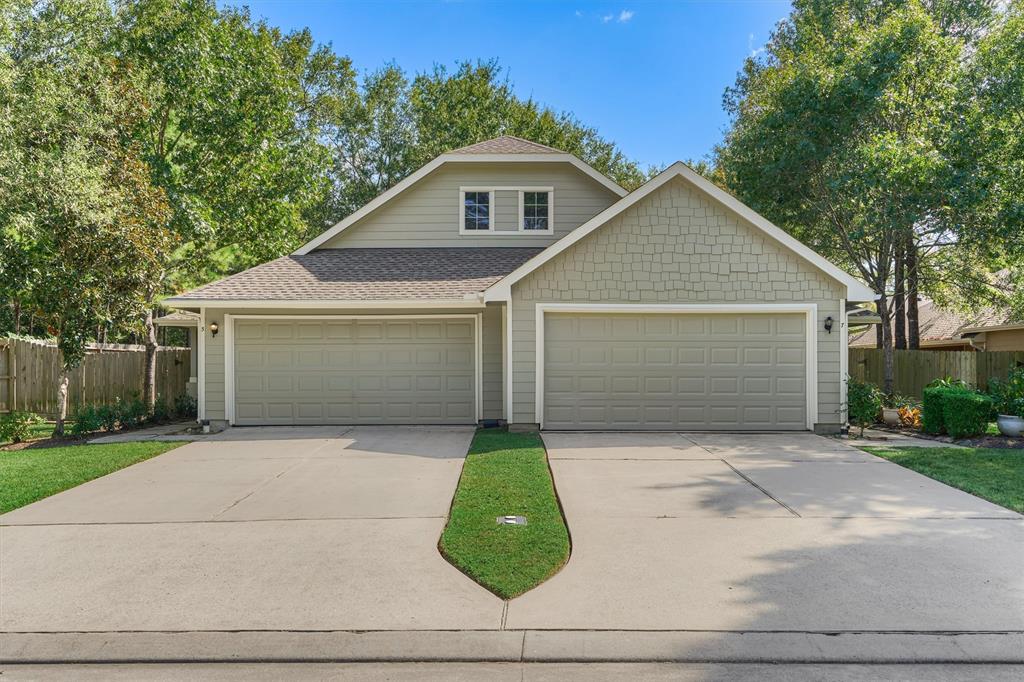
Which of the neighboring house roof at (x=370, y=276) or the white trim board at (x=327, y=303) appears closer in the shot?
the white trim board at (x=327, y=303)

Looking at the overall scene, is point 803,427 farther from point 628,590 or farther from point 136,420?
point 136,420

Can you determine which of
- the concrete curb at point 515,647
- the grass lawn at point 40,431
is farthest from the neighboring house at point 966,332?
the grass lawn at point 40,431

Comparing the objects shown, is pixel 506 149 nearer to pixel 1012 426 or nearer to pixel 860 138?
pixel 860 138

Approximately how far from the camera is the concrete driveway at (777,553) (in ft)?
13.6

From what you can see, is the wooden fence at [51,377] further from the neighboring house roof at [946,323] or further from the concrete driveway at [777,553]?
the neighboring house roof at [946,323]

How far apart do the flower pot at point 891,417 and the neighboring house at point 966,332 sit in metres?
9.06

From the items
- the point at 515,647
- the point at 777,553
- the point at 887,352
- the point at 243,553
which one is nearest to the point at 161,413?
the point at 243,553

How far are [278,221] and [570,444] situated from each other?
12.1 metres

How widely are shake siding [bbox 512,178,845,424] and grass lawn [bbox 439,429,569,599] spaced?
129 inches

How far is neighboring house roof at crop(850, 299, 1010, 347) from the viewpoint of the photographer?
861 inches

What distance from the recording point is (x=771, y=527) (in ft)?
19.5

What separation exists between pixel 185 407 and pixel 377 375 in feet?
18.5

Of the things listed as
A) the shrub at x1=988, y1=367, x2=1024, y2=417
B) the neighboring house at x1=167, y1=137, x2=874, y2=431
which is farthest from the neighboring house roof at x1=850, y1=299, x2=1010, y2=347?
the neighboring house at x1=167, y1=137, x2=874, y2=431

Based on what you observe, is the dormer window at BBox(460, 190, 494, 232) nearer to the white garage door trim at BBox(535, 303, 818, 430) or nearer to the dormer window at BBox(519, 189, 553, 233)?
the dormer window at BBox(519, 189, 553, 233)
